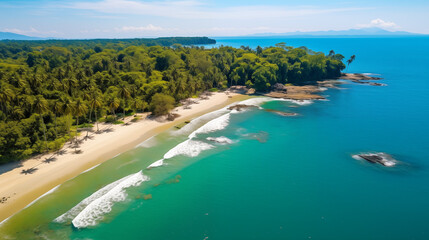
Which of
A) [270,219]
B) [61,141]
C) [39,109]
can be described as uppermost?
[39,109]

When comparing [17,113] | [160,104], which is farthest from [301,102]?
[17,113]

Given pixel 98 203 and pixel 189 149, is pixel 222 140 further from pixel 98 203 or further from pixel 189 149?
pixel 98 203

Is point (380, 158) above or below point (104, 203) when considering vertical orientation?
above

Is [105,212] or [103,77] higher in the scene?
[103,77]

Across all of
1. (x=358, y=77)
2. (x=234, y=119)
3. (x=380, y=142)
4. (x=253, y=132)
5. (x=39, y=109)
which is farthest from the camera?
(x=358, y=77)

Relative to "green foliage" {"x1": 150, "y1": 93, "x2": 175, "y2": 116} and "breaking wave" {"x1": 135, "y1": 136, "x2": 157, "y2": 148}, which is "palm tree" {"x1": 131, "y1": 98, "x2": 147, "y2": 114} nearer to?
"green foliage" {"x1": 150, "y1": 93, "x2": 175, "y2": 116}

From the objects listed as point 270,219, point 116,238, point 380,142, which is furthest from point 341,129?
point 116,238

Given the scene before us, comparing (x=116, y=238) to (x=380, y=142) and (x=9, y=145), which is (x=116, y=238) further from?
(x=380, y=142)

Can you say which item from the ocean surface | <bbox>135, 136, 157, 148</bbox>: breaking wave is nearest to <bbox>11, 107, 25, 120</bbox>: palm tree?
the ocean surface
